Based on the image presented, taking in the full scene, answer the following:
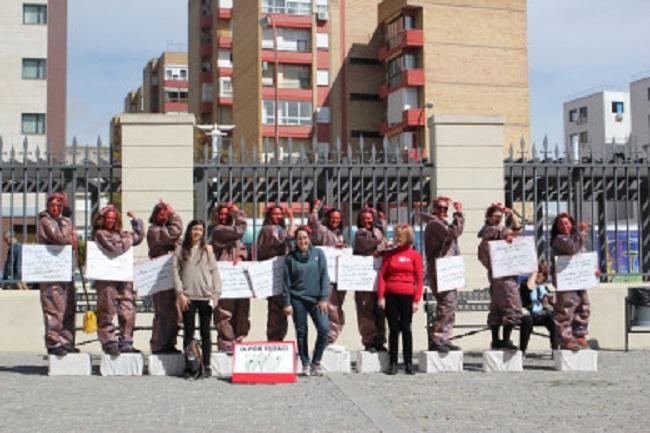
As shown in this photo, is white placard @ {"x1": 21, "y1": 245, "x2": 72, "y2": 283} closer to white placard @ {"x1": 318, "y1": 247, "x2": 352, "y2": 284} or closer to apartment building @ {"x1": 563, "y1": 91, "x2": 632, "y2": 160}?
white placard @ {"x1": 318, "y1": 247, "x2": 352, "y2": 284}

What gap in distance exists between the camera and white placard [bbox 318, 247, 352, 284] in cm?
1133

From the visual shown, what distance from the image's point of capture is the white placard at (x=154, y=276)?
10828mm

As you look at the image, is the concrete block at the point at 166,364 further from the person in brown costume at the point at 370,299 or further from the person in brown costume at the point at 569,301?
the person in brown costume at the point at 569,301

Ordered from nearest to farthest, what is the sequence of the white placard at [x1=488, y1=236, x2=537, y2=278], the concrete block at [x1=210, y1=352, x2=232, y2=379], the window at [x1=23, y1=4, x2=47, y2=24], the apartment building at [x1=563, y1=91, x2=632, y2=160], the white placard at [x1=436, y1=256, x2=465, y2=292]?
the concrete block at [x1=210, y1=352, x2=232, y2=379] → the white placard at [x1=436, y1=256, x2=465, y2=292] → the white placard at [x1=488, y1=236, x2=537, y2=278] → the window at [x1=23, y1=4, x2=47, y2=24] → the apartment building at [x1=563, y1=91, x2=632, y2=160]

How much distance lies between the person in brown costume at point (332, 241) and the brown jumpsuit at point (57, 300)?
291 centimetres

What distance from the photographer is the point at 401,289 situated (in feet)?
35.2

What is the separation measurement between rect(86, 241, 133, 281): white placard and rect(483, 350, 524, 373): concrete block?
4.33 metres

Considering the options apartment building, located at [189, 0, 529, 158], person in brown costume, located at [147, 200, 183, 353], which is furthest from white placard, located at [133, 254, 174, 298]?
apartment building, located at [189, 0, 529, 158]

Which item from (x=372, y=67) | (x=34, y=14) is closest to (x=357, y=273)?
(x=34, y=14)

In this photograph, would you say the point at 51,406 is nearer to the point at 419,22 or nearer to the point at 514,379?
the point at 514,379

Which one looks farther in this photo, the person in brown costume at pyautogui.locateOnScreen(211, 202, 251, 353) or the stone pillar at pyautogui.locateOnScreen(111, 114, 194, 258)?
the stone pillar at pyautogui.locateOnScreen(111, 114, 194, 258)

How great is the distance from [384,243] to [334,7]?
Answer: 52.1 meters

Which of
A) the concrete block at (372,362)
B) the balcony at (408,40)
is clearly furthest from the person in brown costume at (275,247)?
the balcony at (408,40)

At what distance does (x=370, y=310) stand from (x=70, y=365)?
11.8 ft
